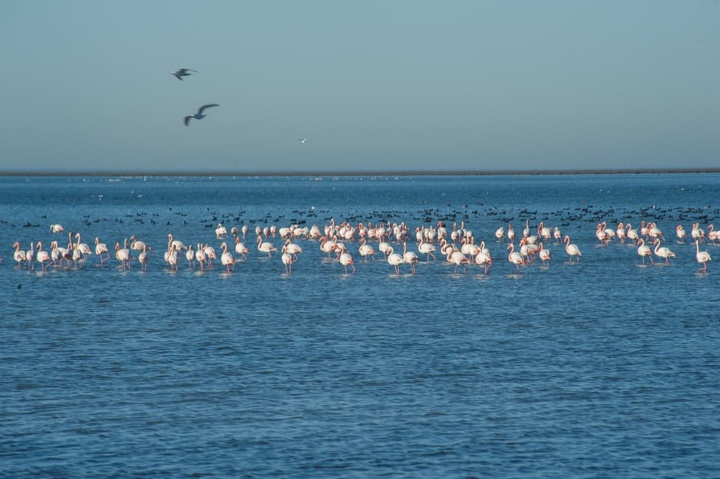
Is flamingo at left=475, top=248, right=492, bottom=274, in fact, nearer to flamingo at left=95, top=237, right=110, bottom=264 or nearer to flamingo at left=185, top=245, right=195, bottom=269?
flamingo at left=185, top=245, right=195, bottom=269

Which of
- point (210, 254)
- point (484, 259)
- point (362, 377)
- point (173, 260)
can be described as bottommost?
point (362, 377)

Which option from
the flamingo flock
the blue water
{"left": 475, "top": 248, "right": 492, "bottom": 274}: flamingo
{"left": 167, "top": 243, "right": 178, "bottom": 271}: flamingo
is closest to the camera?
the blue water

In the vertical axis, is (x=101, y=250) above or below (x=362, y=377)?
above

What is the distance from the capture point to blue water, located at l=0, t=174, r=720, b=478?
37.8 ft

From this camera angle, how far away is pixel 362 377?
595 inches

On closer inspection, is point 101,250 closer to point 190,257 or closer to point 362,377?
point 190,257

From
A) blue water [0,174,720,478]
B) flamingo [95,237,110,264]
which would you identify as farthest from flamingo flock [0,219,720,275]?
blue water [0,174,720,478]

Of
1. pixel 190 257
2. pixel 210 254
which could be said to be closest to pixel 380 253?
pixel 210 254

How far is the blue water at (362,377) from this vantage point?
11516 millimetres

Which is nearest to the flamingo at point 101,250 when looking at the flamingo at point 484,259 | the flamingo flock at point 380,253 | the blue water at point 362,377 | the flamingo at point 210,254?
the flamingo flock at point 380,253

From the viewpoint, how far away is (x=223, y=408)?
44.3 feet

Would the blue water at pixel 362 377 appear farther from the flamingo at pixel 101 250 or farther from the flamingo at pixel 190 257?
the flamingo at pixel 101 250

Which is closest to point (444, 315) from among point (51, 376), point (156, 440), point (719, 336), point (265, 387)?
point (719, 336)

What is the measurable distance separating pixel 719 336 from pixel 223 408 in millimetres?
9317
